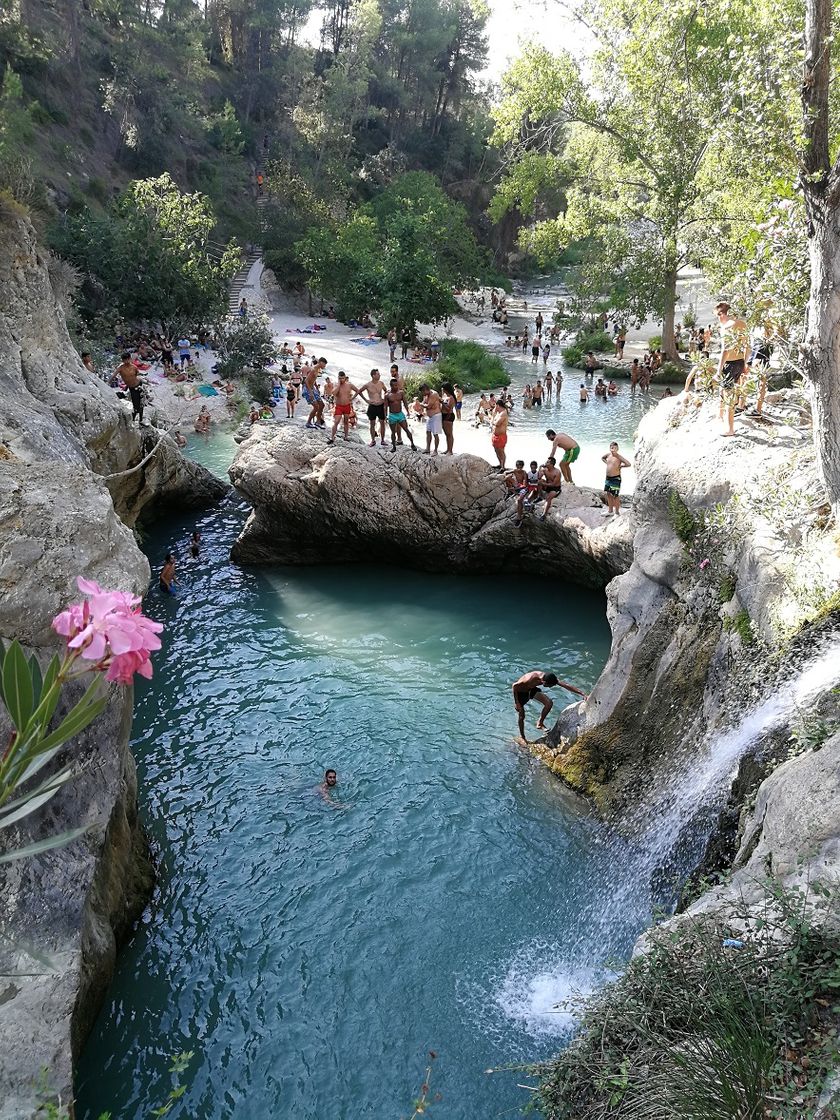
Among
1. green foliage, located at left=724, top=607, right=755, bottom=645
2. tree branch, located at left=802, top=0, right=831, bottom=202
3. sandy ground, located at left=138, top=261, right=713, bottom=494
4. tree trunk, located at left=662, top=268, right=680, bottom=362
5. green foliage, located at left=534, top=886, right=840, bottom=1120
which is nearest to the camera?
green foliage, located at left=534, top=886, right=840, bottom=1120

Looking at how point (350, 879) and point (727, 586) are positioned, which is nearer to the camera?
point (350, 879)

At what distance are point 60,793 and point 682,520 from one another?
885cm

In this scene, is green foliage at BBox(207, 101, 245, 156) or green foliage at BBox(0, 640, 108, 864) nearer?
green foliage at BBox(0, 640, 108, 864)

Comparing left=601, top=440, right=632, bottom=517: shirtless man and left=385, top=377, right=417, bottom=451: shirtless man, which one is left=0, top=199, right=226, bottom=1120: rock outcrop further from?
left=601, top=440, right=632, bottom=517: shirtless man

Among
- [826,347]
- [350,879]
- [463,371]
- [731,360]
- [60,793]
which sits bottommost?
[350,879]

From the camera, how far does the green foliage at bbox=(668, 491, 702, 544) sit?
38.3 ft

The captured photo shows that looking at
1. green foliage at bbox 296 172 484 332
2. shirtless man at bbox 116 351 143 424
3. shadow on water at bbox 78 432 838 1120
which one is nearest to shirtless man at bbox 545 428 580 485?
shadow on water at bbox 78 432 838 1120

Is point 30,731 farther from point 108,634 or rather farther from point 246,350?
point 246,350

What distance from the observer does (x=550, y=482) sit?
18.1 metres

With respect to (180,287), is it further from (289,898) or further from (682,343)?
(289,898)

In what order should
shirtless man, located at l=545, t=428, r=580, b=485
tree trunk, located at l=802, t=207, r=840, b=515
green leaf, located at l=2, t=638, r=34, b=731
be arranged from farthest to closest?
1. shirtless man, located at l=545, t=428, r=580, b=485
2. tree trunk, located at l=802, t=207, r=840, b=515
3. green leaf, located at l=2, t=638, r=34, b=731

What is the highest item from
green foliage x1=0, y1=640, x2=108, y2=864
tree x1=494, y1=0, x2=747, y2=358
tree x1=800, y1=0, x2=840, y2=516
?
tree x1=494, y1=0, x2=747, y2=358

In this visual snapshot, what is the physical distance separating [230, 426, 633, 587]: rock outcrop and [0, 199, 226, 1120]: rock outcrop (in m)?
5.66

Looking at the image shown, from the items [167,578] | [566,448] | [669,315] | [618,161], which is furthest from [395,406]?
[618,161]
